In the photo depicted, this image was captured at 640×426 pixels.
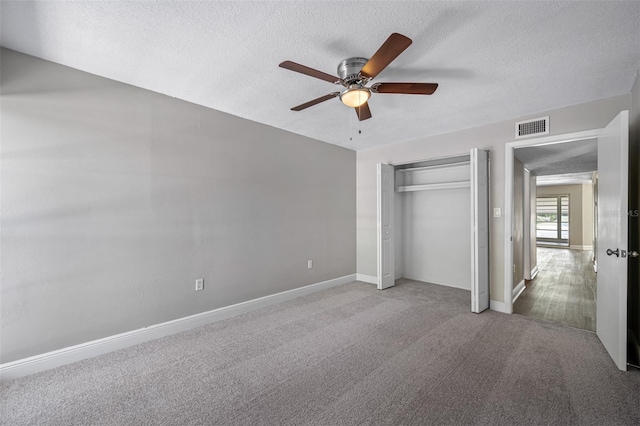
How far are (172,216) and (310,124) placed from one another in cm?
214

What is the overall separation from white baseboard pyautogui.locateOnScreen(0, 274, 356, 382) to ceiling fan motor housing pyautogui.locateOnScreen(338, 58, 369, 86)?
2901mm

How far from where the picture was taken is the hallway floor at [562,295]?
3412 mm

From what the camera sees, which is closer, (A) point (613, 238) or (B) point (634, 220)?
(A) point (613, 238)

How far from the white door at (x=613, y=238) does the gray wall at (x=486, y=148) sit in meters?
0.49

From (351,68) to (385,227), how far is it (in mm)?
2991

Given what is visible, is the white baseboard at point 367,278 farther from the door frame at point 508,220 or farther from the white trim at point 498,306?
the door frame at point 508,220

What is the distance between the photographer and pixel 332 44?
2.06 meters

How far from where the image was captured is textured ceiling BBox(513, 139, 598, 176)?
13.1 feet

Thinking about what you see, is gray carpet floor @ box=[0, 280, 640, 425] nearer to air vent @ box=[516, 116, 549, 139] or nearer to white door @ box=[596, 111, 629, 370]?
white door @ box=[596, 111, 629, 370]

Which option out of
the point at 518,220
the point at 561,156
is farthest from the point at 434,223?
the point at 561,156

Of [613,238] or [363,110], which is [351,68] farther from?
[613,238]

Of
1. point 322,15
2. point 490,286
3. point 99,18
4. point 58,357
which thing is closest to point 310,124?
point 322,15

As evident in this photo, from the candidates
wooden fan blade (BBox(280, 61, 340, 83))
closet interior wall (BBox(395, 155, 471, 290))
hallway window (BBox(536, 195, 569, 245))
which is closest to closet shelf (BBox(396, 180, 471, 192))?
closet interior wall (BBox(395, 155, 471, 290))

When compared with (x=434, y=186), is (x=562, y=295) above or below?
below
